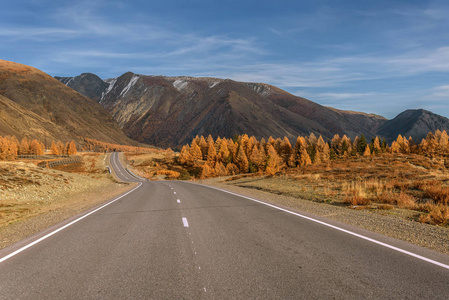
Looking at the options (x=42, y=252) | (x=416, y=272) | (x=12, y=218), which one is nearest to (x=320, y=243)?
(x=416, y=272)

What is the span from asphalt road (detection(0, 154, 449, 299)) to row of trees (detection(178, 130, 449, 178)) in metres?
64.2

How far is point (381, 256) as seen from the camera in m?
A: 5.66

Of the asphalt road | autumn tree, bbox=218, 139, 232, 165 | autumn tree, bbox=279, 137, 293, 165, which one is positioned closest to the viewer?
the asphalt road

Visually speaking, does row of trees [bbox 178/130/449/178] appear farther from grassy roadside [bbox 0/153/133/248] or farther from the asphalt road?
the asphalt road

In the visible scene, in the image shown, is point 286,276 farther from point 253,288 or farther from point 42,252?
point 42,252

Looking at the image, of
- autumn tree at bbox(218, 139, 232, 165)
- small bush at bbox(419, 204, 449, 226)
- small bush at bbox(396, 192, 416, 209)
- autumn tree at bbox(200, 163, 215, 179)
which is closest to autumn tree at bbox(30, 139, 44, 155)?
autumn tree at bbox(218, 139, 232, 165)

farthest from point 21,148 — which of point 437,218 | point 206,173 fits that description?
point 437,218

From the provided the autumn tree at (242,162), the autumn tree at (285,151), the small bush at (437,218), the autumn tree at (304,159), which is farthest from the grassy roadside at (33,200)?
the autumn tree at (285,151)

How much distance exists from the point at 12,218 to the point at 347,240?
45.3ft

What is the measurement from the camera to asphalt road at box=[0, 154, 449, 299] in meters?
4.21

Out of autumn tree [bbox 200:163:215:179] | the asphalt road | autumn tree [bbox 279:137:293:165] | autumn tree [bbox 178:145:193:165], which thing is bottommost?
autumn tree [bbox 200:163:215:179]

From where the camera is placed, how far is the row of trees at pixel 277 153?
82.8 metres

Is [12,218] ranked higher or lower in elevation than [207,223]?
lower

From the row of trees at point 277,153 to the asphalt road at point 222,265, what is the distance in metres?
64.2
